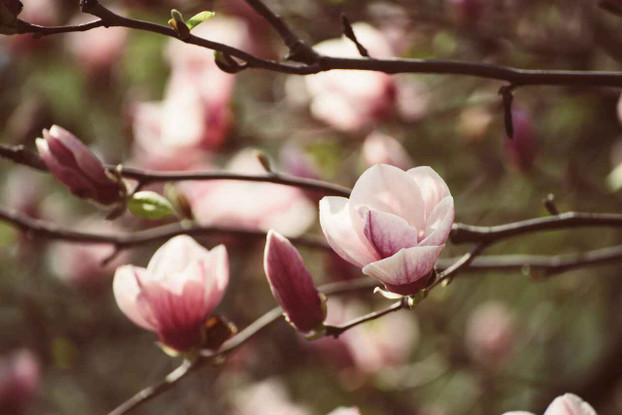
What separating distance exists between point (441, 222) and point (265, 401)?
1.06 meters

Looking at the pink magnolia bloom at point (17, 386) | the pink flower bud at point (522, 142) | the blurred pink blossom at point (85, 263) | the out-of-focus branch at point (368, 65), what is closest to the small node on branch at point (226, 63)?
the out-of-focus branch at point (368, 65)

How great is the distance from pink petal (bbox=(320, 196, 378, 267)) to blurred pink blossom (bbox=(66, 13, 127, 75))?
1430 mm

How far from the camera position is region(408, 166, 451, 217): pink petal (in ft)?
1.79

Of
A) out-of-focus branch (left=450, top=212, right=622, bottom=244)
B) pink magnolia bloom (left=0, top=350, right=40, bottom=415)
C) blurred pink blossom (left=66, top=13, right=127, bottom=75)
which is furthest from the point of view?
blurred pink blossom (left=66, top=13, right=127, bottom=75)

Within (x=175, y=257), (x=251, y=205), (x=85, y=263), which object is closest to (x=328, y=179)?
(x=251, y=205)

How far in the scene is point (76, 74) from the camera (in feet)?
6.64

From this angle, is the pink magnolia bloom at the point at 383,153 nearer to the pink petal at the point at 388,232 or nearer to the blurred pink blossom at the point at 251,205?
the blurred pink blossom at the point at 251,205

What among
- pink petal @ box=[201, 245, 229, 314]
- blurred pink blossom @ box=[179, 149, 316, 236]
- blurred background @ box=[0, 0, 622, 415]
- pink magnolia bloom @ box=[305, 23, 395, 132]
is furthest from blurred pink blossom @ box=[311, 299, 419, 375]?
pink petal @ box=[201, 245, 229, 314]

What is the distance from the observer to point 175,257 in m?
0.69

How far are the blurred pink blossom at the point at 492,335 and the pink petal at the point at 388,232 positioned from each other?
3.55 ft

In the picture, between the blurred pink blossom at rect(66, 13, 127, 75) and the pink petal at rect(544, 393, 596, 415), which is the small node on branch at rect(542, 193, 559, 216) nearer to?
the pink petal at rect(544, 393, 596, 415)

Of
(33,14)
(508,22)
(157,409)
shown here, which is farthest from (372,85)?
(157,409)

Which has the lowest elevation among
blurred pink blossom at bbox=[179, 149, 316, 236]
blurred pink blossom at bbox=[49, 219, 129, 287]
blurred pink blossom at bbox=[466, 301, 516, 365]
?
blurred pink blossom at bbox=[49, 219, 129, 287]

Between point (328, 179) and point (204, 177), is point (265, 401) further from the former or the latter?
point (204, 177)
